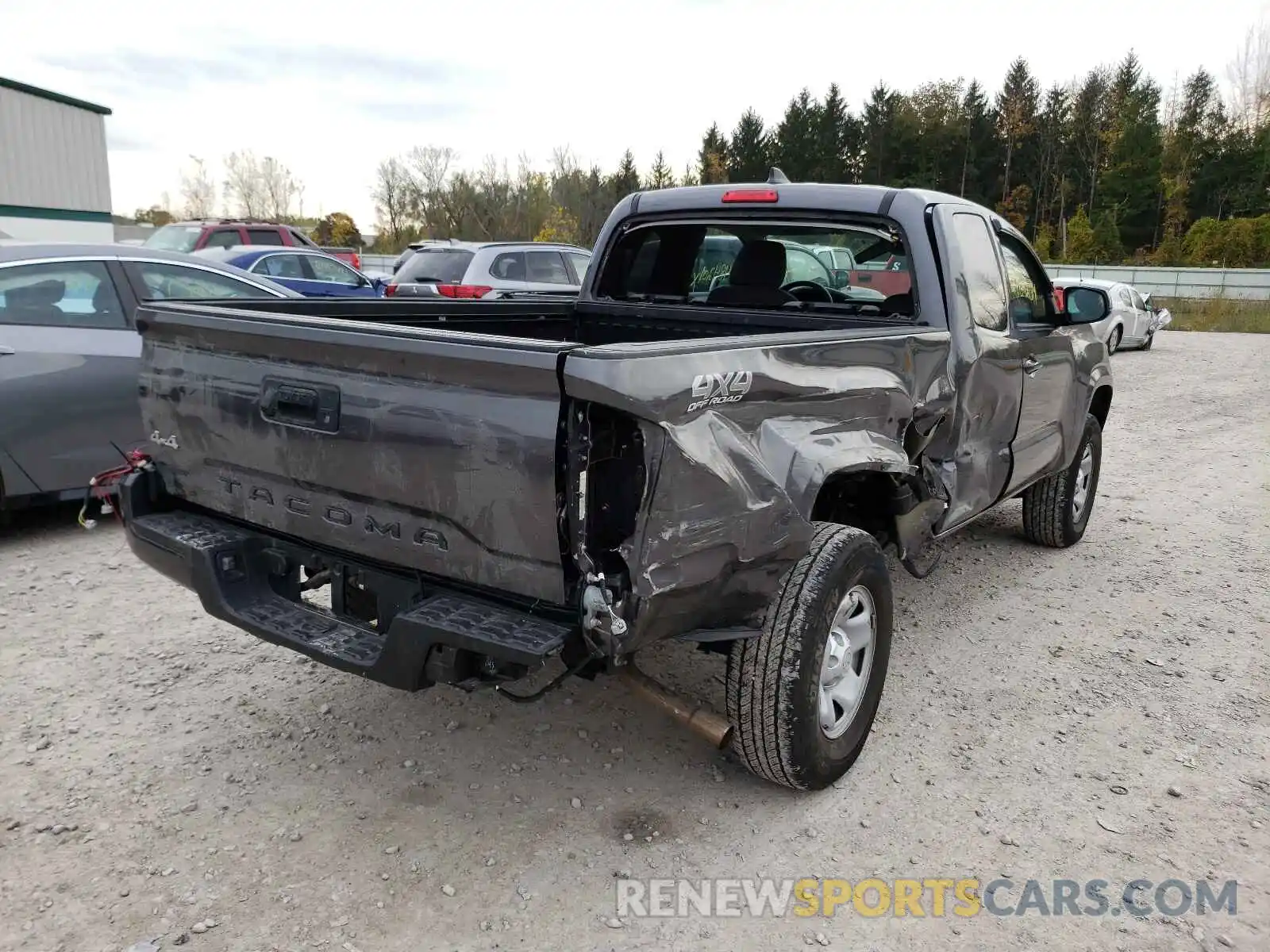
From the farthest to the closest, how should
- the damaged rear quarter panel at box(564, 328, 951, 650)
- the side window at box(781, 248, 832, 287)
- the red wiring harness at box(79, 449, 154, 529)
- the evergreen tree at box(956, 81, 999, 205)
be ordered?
the evergreen tree at box(956, 81, 999, 205), the side window at box(781, 248, 832, 287), the red wiring harness at box(79, 449, 154, 529), the damaged rear quarter panel at box(564, 328, 951, 650)

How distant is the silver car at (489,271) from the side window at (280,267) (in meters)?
1.41

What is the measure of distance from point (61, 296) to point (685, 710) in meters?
4.56

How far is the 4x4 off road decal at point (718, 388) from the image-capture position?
244 centimetres

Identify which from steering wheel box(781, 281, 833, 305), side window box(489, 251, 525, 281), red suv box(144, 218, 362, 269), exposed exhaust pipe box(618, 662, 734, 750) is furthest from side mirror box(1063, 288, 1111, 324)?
red suv box(144, 218, 362, 269)

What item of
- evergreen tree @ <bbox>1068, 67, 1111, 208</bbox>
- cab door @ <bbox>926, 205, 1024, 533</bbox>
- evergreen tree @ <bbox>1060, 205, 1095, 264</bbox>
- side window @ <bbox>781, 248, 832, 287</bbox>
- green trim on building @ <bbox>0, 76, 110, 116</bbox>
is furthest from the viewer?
evergreen tree @ <bbox>1068, 67, 1111, 208</bbox>

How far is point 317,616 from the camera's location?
2922mm

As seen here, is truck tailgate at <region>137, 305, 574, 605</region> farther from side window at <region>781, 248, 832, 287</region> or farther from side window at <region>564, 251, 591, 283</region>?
side window at <region>564, 251, 591, 283</region>

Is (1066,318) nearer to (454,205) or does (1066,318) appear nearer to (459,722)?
(459,722)

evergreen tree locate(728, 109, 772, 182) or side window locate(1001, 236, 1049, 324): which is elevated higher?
evergreen tree locate(728, 109, 772, 182)

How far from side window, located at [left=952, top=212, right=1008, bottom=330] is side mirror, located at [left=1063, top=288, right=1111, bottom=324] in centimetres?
67

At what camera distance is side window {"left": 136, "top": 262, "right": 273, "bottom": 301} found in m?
5.80

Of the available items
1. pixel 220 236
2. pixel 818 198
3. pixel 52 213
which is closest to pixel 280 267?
pixel 220 236

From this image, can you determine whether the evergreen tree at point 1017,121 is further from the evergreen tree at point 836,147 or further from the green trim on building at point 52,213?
the green trim on building at point 52,213

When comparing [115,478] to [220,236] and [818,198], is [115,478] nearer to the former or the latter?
[818,198]
